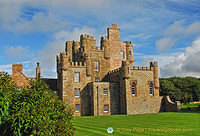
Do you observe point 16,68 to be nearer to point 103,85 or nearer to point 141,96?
point 103,85

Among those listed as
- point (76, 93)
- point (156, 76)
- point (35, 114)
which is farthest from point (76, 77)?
point (35, 114)

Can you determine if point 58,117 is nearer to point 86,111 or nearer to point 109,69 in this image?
point 86,111

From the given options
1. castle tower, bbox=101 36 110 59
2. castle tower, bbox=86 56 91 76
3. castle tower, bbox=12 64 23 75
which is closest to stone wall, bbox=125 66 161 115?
castle tower, bbox=101 36 110 59

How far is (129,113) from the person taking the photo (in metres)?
45.6

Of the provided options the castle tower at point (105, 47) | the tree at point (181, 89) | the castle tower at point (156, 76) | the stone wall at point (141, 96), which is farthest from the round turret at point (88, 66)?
the tree at point (181, 89)

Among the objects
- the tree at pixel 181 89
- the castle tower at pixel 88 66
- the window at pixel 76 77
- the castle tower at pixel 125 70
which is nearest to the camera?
the castle tower at pixel 125 70

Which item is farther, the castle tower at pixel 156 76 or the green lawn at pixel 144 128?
the castle tower at pixel 156 76

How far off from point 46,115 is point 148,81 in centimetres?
3967

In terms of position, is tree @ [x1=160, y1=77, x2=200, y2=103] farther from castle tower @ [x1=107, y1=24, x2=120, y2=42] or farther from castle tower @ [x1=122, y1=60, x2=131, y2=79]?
castle tower @ [x1=122, y1=60, x2=131, y2=79]

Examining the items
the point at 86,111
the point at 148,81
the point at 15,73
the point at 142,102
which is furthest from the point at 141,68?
the point at 15,73

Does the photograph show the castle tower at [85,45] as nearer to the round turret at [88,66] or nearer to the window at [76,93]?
the round turret at [88,66]

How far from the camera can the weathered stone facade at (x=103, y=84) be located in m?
45.8

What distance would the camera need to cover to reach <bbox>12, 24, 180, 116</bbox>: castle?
4581 cm

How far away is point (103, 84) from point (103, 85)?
208 mm
